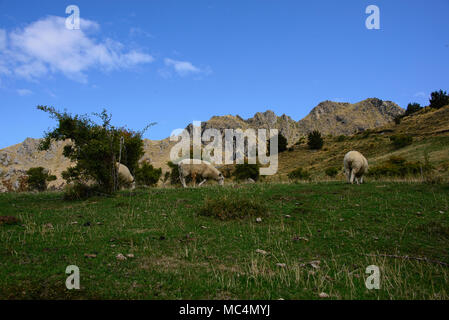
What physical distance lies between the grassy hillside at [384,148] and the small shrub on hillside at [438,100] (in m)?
13.7

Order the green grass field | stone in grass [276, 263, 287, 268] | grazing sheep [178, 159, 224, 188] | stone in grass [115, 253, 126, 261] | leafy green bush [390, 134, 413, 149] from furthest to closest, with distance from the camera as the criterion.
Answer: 1. leafy green bush [390, 134, 413, 149]
2. grazing sheep [178, 159, 224, 188]
3. stone in grass [115, 253, 126, 261]
4. stone in grass [276, 263, 287, 268]
5. the green grass field

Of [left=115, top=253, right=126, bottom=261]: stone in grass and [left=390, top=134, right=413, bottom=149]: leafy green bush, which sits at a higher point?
[left=390, top=134, right=413, bottom=149]: leafy green bush

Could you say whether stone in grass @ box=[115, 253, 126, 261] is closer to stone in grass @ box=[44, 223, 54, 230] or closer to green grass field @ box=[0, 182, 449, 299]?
green grass field @ box=[0, 182, 449, 299]

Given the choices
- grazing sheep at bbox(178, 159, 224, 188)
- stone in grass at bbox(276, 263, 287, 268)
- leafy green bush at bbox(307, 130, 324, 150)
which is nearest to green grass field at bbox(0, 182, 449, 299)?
stone in grass at bbox(276, 263, 287, 268)

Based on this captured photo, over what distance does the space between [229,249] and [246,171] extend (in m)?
38.5

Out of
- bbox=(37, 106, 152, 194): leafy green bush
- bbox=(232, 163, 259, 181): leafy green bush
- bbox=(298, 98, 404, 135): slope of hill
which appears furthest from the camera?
bbox=(298, 98, 404, 135): slope of hill

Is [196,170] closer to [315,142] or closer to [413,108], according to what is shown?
[315,142]

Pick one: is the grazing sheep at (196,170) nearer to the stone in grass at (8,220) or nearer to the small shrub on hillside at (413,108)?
the stone in grass at (8,220)

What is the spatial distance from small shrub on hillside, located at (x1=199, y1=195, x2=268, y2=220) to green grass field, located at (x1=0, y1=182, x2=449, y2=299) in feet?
1.08

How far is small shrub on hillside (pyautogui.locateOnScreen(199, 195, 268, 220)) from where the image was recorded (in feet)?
32.7

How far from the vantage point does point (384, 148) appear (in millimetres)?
48031

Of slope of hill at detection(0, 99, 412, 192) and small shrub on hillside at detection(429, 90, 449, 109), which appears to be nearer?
small shrub on hillside at detection(429, 90, 449, 109)

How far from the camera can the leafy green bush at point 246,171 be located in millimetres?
45031

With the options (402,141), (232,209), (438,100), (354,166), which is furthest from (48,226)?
(438,100)
